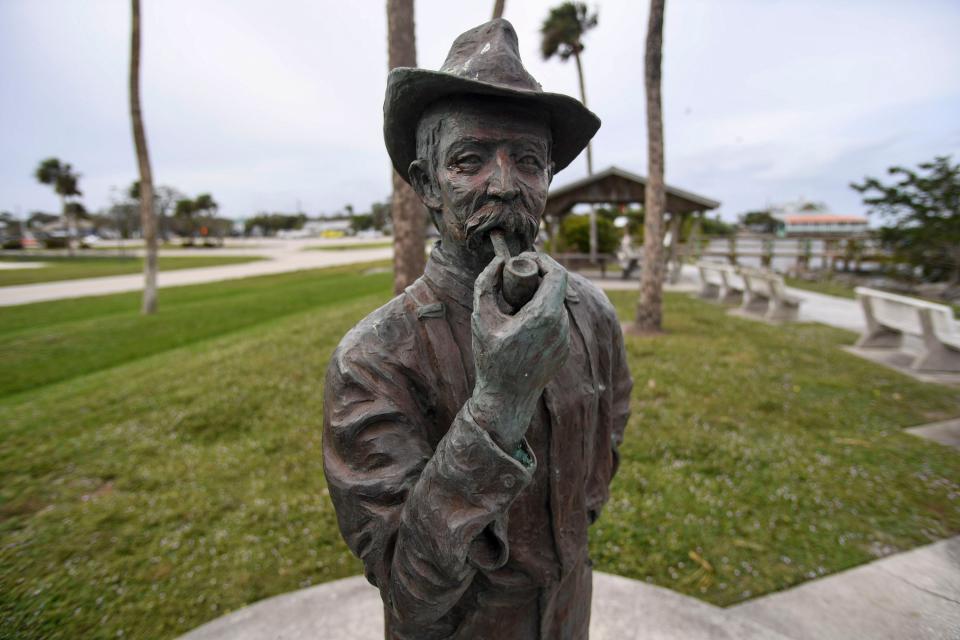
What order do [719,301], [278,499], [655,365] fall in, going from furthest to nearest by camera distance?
[719,301] → [655,365] → [278,499]

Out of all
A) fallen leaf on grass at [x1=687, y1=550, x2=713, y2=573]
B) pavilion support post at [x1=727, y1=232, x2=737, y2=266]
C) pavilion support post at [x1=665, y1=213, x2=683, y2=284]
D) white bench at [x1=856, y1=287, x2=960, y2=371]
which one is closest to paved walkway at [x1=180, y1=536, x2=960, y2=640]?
fallen leaf on grass at [x1=687, y1=550, x2=713, y2=573]

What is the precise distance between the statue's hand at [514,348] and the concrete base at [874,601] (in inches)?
106

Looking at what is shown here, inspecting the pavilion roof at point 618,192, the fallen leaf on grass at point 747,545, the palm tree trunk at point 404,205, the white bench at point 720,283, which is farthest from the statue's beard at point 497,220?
the pavilion roof at point 618,192

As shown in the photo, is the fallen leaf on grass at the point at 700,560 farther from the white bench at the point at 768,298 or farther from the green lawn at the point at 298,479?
the white bench at the point at 768,298

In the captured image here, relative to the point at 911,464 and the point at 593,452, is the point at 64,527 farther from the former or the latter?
the point at 911,464

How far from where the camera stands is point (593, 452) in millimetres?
1582

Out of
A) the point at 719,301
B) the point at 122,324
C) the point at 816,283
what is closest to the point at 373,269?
the point at 122,324

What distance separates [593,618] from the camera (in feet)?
A: 9.52

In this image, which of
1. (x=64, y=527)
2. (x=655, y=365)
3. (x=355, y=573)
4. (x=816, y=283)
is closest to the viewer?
(x=355, y=573)

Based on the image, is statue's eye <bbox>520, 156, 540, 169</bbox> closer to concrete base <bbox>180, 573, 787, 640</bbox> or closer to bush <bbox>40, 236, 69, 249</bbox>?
concrete base <bbox>180, 573, 787, 640</bbox>

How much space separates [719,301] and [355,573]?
40.1 ft

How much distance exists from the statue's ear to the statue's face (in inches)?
2.2

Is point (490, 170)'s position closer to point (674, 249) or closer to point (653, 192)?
point (653, 192)

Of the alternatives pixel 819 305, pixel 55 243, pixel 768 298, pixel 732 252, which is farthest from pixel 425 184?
pixel 55 243
